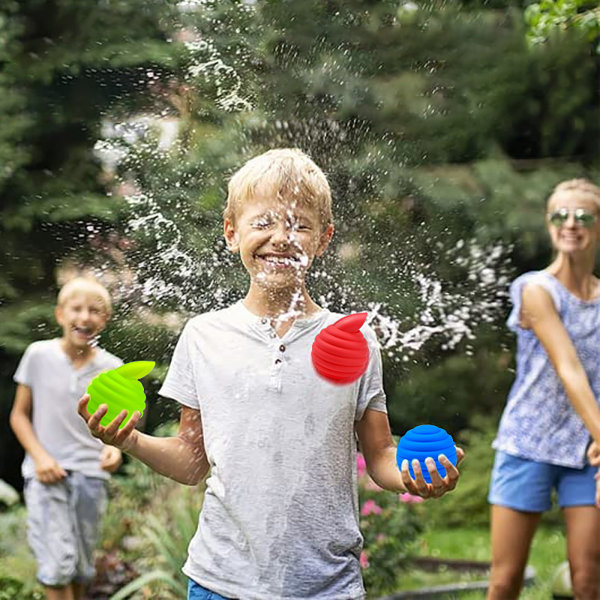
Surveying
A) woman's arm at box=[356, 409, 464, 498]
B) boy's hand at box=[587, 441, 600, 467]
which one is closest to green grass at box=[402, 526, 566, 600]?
boy's hand at box=[587, 441, 600, 467]

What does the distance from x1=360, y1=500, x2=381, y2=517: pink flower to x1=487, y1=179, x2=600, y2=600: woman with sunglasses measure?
102cm

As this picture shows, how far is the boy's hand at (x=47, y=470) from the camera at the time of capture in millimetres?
3338

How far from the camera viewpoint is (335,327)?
1805 millimetres

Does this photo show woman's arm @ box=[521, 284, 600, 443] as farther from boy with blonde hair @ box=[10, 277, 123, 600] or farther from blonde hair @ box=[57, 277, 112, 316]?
boy with blonde hair @ box=[10, 277, 123, 600]

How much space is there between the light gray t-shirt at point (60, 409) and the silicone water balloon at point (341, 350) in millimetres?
1690

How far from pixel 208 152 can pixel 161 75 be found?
2.14 feet

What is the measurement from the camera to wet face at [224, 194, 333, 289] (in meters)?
1.88

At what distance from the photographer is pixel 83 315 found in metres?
3.08

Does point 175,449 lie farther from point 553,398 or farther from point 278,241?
point 553,398

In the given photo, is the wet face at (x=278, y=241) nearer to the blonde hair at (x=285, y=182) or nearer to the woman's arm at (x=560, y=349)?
the blonde hair at (x=285, y=182)

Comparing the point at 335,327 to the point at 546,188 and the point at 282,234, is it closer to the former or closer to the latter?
the point at 282,234

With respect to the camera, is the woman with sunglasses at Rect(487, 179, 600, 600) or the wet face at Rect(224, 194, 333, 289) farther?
the woman with sunglasses at Rect(487, 179, 600, 600)

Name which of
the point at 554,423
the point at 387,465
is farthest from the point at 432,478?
the point at 554,423

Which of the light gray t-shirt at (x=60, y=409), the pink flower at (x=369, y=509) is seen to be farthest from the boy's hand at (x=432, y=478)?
the pink flower at (x=369, y=509)
